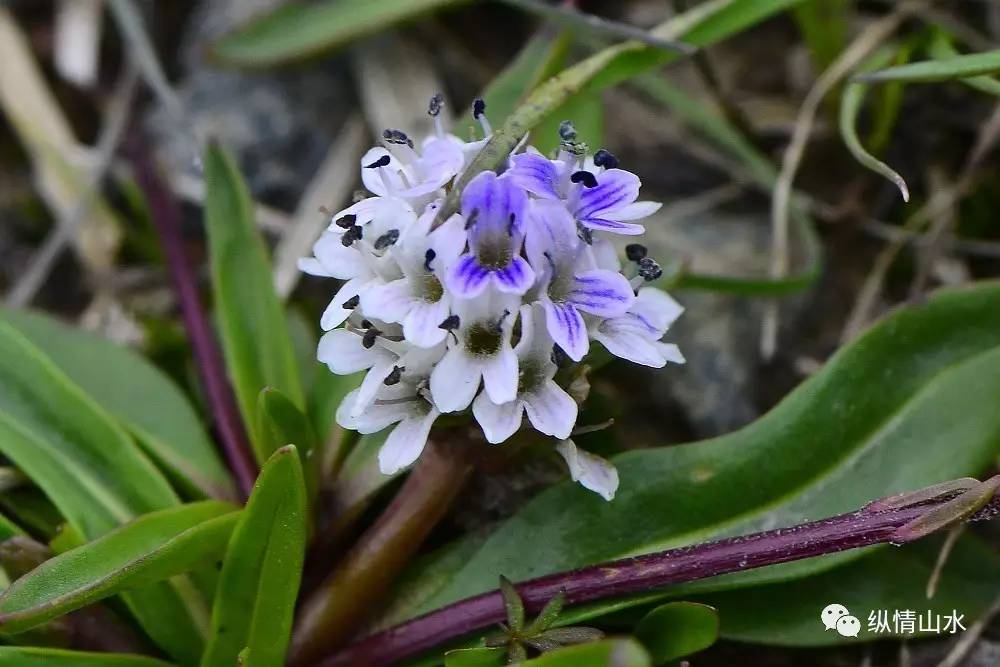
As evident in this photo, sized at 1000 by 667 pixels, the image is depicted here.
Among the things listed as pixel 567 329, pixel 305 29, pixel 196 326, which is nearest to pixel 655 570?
pixel 567 329

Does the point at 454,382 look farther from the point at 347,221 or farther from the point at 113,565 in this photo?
the point at 113,565

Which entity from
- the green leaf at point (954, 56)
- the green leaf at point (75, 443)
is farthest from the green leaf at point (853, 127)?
the green leaf at point (75, 443)

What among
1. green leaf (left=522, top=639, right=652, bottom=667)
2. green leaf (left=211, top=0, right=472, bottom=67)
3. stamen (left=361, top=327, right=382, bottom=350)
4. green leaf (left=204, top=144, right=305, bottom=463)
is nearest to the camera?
green leaf (left=522, top=639, right=652, bottom=667)

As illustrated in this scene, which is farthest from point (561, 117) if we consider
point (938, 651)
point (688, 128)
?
point (938, 651)

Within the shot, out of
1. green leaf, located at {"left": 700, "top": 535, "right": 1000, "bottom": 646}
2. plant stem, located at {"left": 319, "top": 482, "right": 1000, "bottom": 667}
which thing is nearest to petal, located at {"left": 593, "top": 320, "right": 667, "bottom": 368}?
plant stem, located at {"left": 319, "top": 482, "right": 1000, "bottom": 667}

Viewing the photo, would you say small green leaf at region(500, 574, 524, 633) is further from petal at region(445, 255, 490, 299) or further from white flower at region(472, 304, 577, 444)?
petal at region(445, 255, 490, 299)
